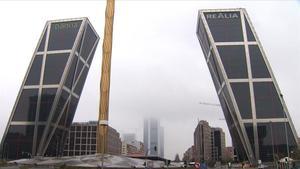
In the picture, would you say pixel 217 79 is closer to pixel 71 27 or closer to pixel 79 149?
pixel 71 27

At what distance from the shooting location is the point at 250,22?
387 ft

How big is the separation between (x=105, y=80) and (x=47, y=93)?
81.0 feet

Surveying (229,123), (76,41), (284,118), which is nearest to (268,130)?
(284,118)

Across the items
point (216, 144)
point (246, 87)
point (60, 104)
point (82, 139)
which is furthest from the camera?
point (216, 144)

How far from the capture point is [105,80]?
104562 mm

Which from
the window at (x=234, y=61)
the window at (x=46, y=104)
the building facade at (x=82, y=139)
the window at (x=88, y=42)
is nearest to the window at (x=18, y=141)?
the window at (x=46, y=104)

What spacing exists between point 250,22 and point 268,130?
28.4 meters

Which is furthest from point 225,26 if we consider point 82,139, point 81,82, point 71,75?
point 82,139

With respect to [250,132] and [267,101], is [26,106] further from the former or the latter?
[267,101]

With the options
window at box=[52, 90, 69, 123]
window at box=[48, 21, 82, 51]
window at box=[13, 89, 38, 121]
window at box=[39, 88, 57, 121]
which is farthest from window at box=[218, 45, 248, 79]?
window at box=[13, 89, 38, 121]

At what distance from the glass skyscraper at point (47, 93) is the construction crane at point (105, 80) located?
16.1 m

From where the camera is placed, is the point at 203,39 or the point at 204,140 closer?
the point at 203,39

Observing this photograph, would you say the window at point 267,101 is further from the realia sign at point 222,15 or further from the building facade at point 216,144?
the building facade at point 216,144

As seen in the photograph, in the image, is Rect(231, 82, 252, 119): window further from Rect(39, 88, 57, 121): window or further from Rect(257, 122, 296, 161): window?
Rect(39, 88, 57, 121): window
